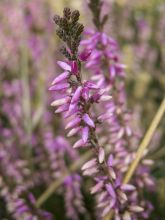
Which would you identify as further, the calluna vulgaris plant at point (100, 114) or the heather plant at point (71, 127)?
the heather plant at point (71, 127)

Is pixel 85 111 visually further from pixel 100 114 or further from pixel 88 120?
pixel 100 114

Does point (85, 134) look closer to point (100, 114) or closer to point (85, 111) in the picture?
point (85, 111)

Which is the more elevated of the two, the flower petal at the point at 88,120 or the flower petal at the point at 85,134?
the flower petal at the point at 88,120

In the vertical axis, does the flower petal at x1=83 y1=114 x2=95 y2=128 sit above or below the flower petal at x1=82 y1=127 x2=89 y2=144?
above

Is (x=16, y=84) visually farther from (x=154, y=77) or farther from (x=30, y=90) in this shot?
(x=154, y=77)

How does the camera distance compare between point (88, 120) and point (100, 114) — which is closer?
point (88, 120)

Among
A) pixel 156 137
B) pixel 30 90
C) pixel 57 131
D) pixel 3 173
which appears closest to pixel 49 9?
pixel 30 90

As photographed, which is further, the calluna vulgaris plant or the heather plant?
the heather plant

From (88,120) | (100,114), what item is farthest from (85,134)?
(100,114)
